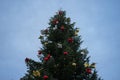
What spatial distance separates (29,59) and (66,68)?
7.66 ft

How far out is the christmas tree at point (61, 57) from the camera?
37.2ft

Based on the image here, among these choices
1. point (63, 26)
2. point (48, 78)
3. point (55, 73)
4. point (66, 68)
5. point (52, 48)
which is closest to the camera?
point (48, 78)

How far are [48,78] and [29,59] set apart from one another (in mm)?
2490

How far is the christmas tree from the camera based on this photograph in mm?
11344

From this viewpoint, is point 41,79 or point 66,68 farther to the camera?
point 66,68

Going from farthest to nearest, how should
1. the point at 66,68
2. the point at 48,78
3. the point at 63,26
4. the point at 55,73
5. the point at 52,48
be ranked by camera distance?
1. the point at 63,26
2. the point at 52,48
3. the point at 55,73
4. the point at 66,68
5. the point at 48,78

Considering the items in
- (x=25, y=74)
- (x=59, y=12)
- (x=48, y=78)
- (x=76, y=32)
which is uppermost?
(x=59, y=12)

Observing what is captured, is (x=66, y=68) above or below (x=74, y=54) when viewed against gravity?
below

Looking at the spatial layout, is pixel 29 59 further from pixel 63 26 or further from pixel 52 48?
pixel 63 26

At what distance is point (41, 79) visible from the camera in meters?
10.6

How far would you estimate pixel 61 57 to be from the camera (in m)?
11.7

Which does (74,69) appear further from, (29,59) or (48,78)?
(29,59)

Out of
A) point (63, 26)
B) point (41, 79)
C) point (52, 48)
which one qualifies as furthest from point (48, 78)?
point (63, 26)

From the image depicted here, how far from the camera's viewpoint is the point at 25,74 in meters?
12.0
